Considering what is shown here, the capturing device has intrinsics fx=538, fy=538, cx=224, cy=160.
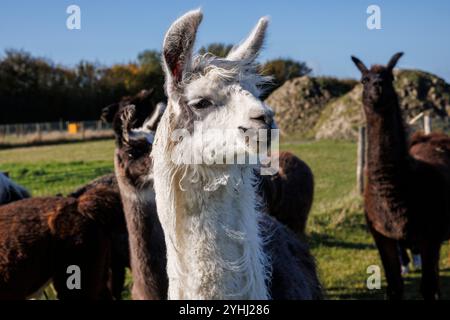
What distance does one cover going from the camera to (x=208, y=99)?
8.07ft

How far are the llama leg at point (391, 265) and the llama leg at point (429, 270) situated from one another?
0.26 meters

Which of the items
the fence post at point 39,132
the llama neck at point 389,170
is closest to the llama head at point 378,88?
the llama neck at point 389,170

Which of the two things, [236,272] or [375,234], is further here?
[375,234]

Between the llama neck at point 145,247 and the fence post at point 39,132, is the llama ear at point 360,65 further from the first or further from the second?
the fence post at point 39,132

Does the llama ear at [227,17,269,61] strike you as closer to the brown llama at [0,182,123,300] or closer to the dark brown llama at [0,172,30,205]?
the brown llama at [0,182,123,300]

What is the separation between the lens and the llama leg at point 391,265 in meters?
5.82

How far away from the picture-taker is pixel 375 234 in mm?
5984

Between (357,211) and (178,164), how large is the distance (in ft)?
27.1

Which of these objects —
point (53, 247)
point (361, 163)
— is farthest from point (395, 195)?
point (361, 163)

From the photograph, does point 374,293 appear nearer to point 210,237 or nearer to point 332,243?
point 332,243

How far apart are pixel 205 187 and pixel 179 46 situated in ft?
2.17
